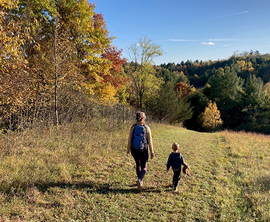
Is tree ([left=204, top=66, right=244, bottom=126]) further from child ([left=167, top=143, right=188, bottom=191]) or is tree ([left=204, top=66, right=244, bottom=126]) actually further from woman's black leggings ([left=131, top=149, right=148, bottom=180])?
woman's black leggings ([left=131, top=149, right=148, bottom=180])

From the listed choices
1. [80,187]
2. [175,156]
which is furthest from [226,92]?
[80,187]

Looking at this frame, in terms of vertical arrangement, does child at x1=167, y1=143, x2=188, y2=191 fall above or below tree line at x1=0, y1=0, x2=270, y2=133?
below

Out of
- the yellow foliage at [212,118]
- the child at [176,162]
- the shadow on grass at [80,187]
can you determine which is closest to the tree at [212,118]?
the yellow foliage at [212,118]

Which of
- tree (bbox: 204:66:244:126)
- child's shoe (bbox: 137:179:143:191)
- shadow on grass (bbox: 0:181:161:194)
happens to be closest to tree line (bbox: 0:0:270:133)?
tree (bbox: 204:66:244:126)

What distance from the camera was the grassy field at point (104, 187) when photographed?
3156 millimetres

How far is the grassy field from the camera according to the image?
3.16 metres

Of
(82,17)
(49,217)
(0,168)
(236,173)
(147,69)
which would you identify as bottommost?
(236,173)

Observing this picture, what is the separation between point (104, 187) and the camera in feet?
13.5

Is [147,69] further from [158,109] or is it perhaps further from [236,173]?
[236,173]

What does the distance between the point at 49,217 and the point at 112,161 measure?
314 centimetres

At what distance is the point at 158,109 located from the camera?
1052 inches

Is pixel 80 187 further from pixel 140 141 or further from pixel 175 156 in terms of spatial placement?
pixel 175 156

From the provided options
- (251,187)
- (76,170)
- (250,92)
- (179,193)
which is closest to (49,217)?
(76,170)

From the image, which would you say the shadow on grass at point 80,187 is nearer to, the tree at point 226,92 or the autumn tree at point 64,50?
the autumn tree at point 64,50
